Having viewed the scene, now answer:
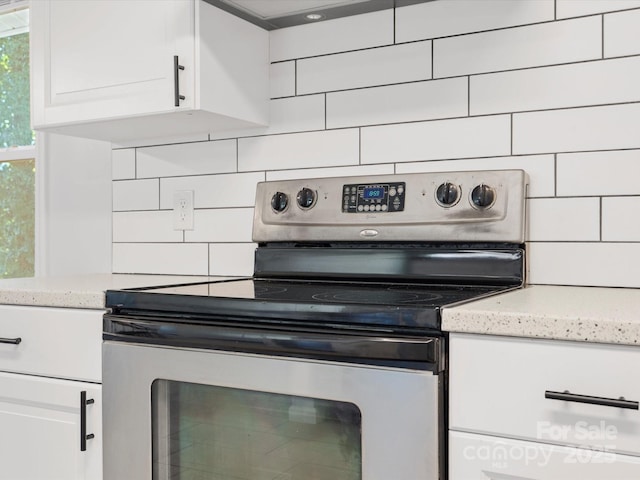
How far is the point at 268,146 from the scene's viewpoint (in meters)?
1.92

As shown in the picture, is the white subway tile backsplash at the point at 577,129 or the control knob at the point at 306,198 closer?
the white subway tile backsplash at the point at 577,129

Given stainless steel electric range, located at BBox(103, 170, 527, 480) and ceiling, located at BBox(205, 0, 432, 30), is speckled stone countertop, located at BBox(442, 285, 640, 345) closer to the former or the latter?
stainless steel electric range, located at BBox(103, 170, 527, 480)

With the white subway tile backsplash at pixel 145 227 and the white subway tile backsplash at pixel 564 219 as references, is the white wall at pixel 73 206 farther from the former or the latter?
the white subway tile backsplash at pixel 564 219

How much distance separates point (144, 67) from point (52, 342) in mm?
735

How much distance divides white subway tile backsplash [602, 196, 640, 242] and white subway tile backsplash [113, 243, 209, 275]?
3.69 feet

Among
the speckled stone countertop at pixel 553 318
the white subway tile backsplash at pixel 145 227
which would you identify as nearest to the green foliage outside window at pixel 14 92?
the white subway tile backsplash at pixel 145 227

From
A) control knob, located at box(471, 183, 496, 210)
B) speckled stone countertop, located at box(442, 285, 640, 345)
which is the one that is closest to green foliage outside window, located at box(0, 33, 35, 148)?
control knob, located at box(471, 183, 496, 210)

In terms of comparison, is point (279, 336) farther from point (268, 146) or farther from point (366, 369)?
point (268, 146)

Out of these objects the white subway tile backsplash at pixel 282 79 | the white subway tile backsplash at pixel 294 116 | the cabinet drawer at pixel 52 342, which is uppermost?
the white subway tile backsplash at pixel 282 79

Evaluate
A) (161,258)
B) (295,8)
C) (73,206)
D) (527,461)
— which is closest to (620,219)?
(527,461)

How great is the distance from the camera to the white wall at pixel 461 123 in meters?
1.49

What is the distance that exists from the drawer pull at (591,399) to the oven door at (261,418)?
18 centimetres

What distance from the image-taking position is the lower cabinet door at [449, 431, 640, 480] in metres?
0.95

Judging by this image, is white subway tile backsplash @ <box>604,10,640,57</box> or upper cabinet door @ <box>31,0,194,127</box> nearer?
white subway tile backsplash @ <box>604,10,640,57</box>
